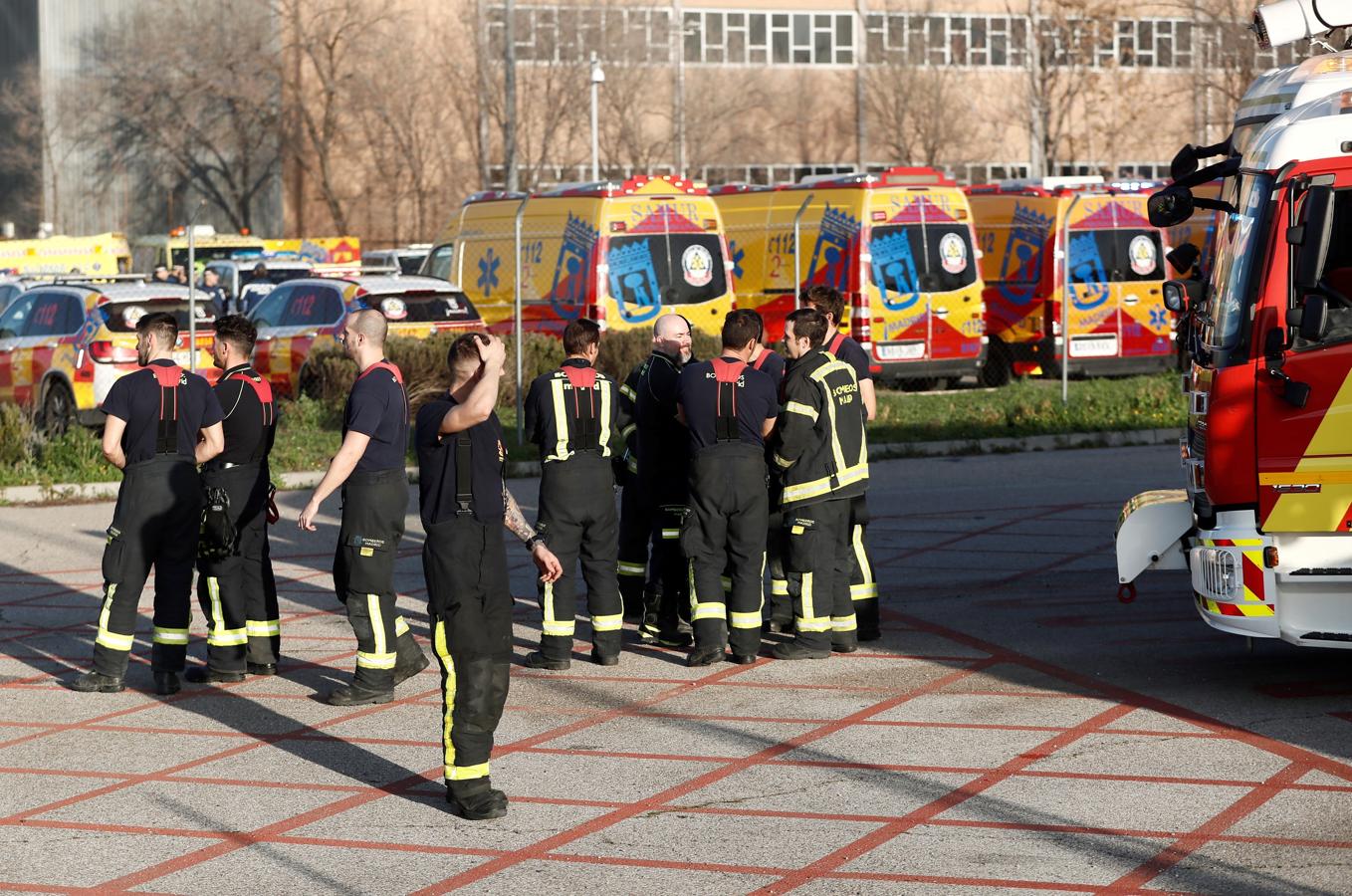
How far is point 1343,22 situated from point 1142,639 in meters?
3.36

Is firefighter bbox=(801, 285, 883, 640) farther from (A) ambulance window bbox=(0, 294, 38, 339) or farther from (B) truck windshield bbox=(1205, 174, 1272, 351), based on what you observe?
(A) ambulance window bbox=(0, 294, 38, 339)

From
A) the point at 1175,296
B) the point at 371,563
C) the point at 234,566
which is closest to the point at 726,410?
the point at 371,563

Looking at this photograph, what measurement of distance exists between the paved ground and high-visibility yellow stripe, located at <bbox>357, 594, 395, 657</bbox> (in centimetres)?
28

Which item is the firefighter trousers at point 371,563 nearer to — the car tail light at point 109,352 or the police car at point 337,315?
the car tail light at point 109,352

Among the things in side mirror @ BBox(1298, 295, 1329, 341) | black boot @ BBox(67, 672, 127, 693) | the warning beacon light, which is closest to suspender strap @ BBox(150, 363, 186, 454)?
black boot @ BBox(67, 672, 127, 693)

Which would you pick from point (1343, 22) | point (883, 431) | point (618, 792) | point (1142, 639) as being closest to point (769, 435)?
point (1142, 639)

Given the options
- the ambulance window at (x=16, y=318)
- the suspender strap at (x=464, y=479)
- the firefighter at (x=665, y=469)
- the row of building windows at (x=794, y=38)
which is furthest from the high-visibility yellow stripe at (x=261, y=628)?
the row of building windows at (x=794, y=38)

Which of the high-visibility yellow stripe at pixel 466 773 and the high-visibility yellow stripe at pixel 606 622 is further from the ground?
the high-visibility yellow stripe at pixel 606 622

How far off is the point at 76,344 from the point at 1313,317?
14272 millimetres

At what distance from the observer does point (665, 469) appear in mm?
10570

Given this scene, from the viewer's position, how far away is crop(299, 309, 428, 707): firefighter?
8805mm

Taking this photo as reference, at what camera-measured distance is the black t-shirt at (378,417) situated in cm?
878

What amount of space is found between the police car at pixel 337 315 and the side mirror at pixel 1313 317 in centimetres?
1424

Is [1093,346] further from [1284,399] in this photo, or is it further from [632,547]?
[1284,399]
